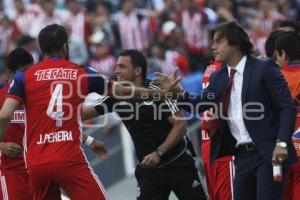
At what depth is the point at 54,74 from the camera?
8773 millimetres

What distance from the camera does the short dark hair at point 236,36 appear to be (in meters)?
8.81

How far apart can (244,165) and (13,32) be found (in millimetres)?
13025

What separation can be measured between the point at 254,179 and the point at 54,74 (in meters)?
2.06

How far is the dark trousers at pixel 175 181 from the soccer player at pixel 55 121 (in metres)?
1.18

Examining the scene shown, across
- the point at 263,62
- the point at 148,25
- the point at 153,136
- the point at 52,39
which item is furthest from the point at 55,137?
the point at 148,25

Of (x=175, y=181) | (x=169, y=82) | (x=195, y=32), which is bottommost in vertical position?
(x=175, y=181)

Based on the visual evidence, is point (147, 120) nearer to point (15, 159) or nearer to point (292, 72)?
point (15, 159)

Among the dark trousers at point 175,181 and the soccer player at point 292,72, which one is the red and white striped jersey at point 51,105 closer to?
the dark trousers at point 175,181

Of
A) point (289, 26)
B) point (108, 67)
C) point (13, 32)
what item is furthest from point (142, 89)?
point (13, 32)

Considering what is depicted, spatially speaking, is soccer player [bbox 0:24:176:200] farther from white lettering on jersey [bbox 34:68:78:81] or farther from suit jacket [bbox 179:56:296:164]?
suit jacket [bbox 179:56:296:164]

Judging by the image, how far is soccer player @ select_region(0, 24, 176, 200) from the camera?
28.7ft

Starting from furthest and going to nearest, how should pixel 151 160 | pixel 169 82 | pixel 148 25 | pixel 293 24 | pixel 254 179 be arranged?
1. pixel 148 25
2. pixel 293 24
3. pixel 151 160
4. pixel 254 179
5. pixel 169 82

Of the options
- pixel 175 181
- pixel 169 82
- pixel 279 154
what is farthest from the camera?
pixel 175 181

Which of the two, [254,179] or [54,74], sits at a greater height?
[54,74]
